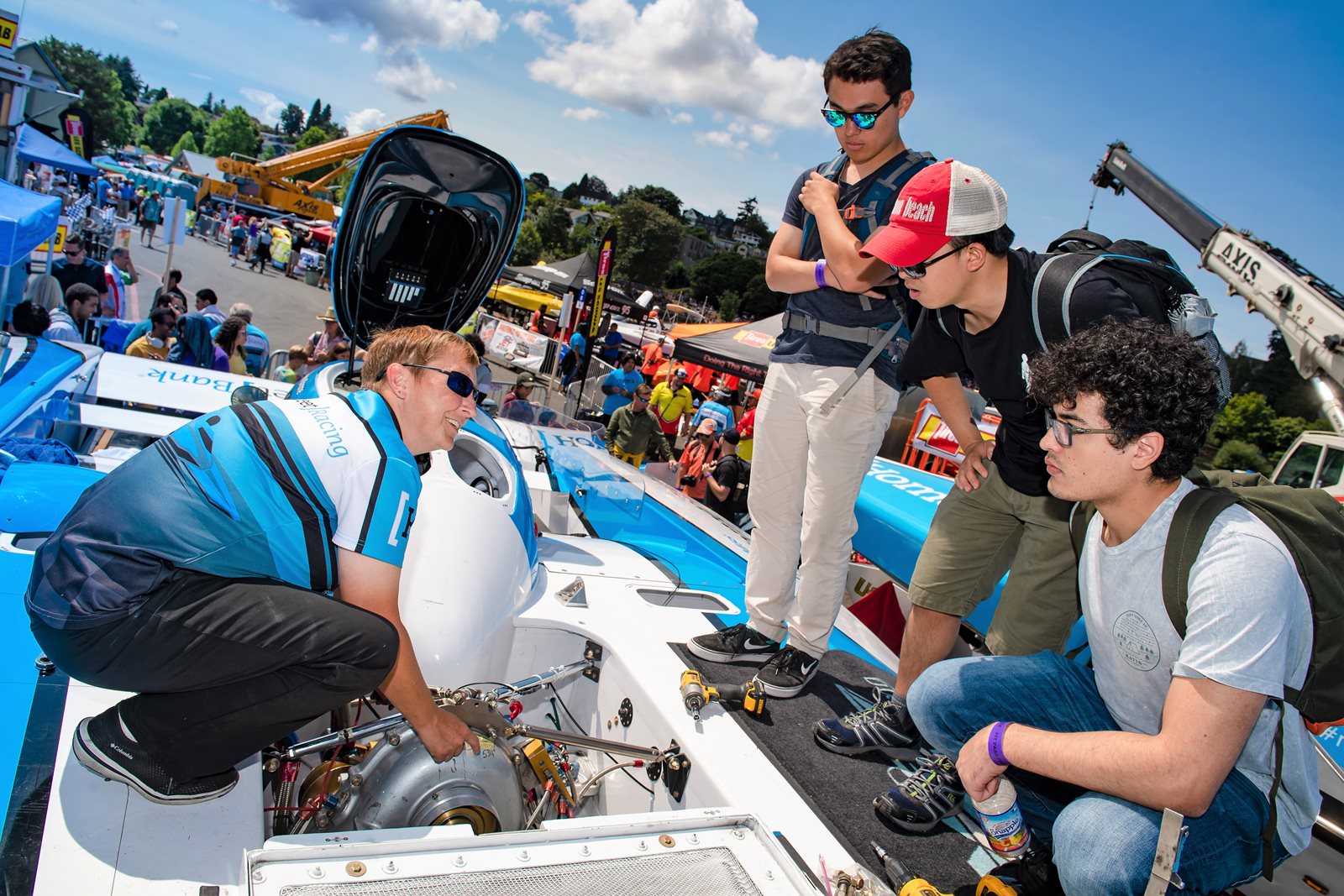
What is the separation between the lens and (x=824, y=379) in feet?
9.15

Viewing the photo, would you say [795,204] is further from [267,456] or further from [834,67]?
[267,456]

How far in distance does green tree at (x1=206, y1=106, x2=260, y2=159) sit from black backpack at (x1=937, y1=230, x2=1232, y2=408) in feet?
399

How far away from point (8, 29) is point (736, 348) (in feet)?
34.0

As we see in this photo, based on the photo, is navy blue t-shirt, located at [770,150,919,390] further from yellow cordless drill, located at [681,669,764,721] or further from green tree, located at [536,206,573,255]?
green tree, located at [536,206,573,255]

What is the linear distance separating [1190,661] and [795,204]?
2067 mm

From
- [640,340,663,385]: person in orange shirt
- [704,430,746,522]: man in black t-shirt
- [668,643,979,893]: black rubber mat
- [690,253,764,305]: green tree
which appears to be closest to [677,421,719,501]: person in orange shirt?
[704,430,746,522]: man in black t-shirt

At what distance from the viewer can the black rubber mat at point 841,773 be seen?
199 centimetres

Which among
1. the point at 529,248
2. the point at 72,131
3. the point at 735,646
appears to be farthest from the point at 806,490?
the point at 529,248

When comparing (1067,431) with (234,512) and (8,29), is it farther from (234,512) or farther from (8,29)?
(8,29)

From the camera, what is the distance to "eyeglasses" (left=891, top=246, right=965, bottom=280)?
229cm

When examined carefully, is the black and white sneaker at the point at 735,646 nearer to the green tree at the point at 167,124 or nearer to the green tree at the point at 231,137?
the green tree at the point at 231,137

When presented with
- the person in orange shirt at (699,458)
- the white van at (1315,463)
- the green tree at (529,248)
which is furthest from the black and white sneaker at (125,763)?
the green tree at (529,248)

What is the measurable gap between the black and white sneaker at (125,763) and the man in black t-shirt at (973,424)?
5.68 ft

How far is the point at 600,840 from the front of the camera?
1676 millimetres
